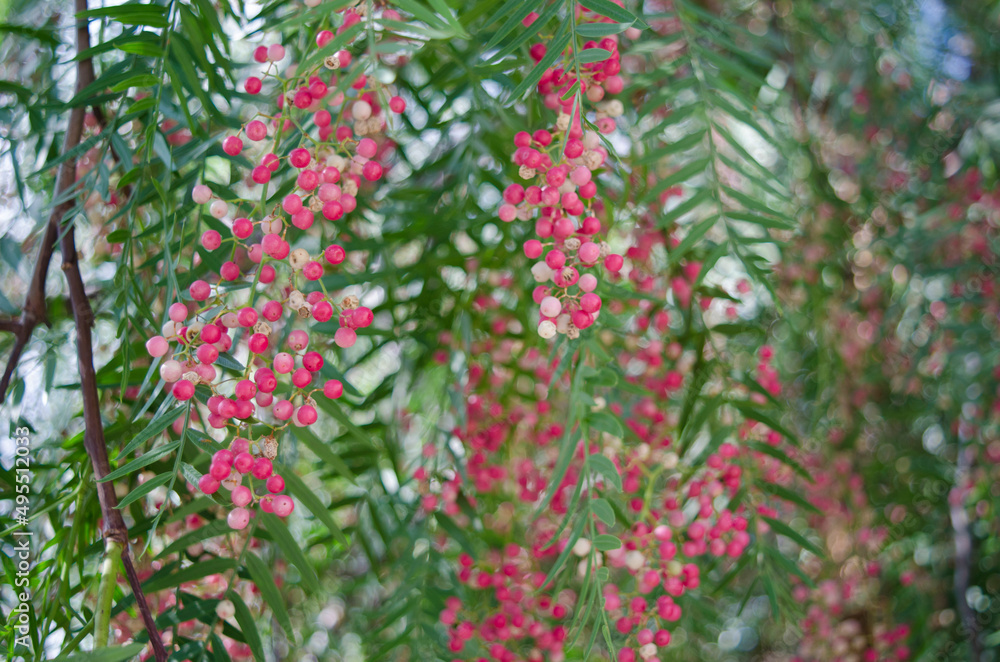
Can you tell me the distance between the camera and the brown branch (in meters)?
0.55

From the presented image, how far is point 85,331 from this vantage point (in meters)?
0.66

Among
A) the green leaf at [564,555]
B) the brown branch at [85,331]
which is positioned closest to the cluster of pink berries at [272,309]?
the brown branch at [85,331]

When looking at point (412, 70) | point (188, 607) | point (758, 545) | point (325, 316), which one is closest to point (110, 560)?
point (188, 607)

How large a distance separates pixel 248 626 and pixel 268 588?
6 centimetres

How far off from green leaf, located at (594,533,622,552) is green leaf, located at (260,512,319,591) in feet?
0.75

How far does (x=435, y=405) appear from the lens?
4.08ft

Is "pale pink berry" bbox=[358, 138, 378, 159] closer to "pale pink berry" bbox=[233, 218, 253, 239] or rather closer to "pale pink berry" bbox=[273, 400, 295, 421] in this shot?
"pale pink berry" bbox=[233, 218, 253, 239]

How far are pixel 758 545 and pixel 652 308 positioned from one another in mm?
328

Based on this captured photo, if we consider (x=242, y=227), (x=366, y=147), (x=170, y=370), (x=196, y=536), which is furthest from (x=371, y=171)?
(x=196, y=536)

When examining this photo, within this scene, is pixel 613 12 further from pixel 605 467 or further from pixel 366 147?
pixel 605 467

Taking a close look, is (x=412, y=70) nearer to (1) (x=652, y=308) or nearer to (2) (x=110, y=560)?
(1) (x=652, y=308)

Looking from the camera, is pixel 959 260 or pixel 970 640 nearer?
pixel 970 640

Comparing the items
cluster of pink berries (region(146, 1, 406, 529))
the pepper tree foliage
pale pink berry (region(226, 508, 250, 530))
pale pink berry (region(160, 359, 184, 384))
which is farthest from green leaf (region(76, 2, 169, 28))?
pale pink berry (region(226, 508, 250, 530))

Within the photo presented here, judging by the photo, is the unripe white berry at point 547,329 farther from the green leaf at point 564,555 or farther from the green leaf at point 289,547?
the green leaf at point 289,547
